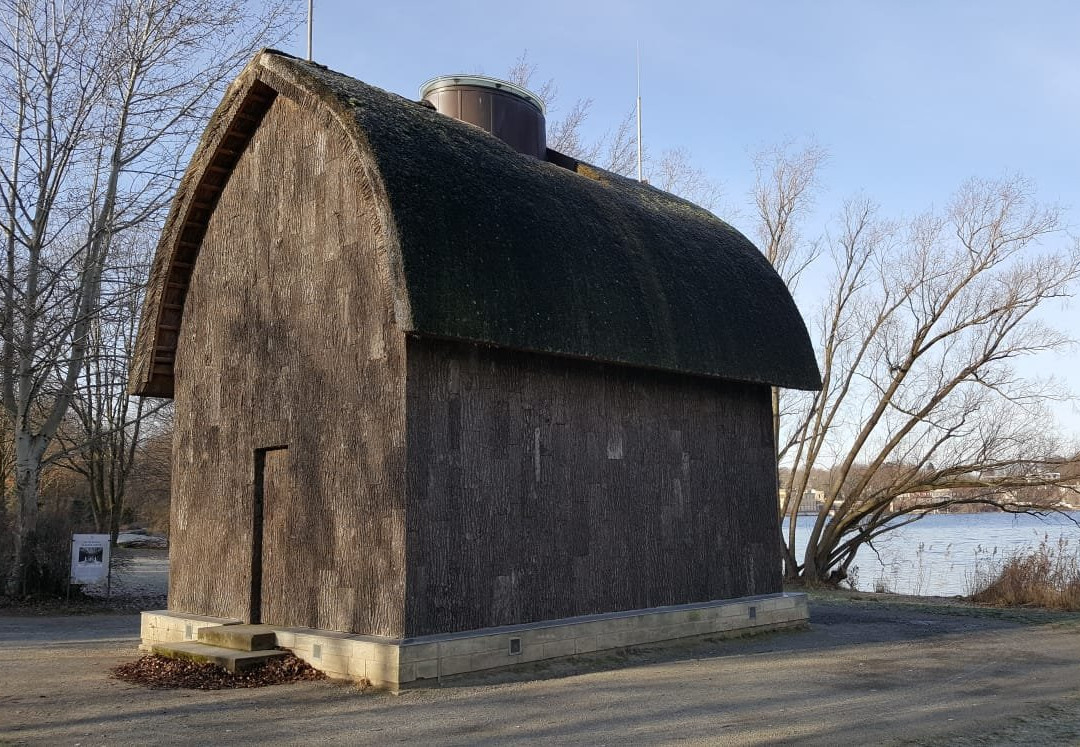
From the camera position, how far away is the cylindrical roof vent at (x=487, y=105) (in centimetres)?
1420

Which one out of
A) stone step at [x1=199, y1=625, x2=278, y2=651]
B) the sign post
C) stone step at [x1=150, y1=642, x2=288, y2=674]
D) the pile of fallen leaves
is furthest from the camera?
the sign post

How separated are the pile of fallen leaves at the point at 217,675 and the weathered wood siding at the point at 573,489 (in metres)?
1.43

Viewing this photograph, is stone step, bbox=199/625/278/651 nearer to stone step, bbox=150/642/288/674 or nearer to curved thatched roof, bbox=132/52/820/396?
stone step, bbox=150/642/288/674

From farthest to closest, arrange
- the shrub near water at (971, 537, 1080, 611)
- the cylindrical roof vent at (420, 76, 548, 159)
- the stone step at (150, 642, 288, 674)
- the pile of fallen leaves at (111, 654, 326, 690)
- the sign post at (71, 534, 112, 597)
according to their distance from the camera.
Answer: the sign post at (71, 534, 112, 597)
the shrub near water at (971, 537, 1080, 611)
the cylindrical roof vent at (420, 76, 548, 159)
the stone step at (150, 642, 288, 674)
the pile of fallen leaves at (111, 654, 326, 690)

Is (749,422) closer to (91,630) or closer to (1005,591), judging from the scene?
(1005,591)

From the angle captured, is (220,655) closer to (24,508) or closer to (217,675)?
(217,675)

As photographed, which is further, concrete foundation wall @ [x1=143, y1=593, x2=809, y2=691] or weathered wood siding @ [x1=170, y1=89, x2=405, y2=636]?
weathered wood siding @ [x1=170, y1=89, x2=405, y2=636]

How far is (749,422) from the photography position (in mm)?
14031

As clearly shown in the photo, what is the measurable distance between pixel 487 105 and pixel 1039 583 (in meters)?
13.0

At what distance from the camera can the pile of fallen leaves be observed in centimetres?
948

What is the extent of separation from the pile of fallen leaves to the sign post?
8.18m

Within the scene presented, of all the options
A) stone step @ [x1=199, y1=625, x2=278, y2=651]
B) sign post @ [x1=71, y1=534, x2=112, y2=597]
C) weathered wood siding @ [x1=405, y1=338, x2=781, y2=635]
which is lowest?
stone step @ [x1=199, y1=625, x2=278, y2=651]

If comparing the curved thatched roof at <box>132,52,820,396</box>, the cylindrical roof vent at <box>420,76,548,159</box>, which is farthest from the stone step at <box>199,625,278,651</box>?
the cylindrical roof vent at <box>420,76,548,159</box>

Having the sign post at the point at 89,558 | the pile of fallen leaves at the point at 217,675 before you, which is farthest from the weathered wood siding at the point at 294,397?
the sign post at the point at 89,558
